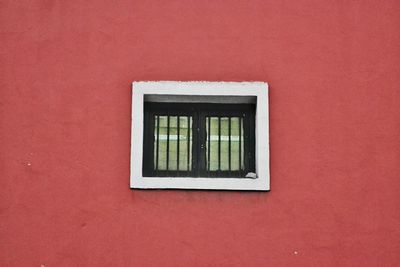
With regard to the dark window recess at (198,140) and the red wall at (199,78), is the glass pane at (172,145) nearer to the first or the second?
the dark window recess at (198,140)

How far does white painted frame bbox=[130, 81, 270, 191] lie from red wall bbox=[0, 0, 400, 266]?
3.3 inches

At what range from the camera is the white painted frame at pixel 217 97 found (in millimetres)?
6820

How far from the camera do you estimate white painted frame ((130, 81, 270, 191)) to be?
6820mm

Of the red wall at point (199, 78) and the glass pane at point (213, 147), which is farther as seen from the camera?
the glass pane at point (213, 147)

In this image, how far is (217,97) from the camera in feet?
23.3

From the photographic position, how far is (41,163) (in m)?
6.92

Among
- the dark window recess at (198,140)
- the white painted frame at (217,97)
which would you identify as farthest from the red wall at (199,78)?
the dark window recess at (198,140)

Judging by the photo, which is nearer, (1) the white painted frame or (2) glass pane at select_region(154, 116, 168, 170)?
(1) the white painted frame

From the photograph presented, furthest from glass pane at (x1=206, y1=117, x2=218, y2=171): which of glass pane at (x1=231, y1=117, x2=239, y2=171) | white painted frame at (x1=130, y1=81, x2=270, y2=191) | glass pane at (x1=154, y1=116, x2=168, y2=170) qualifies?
glass pane at (x1=154, y1=116, x2=168, y2=170)

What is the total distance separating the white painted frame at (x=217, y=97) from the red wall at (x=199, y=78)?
0.27 ft

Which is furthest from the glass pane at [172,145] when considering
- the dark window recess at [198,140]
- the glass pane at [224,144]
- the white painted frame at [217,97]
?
the glass pane at [224,144]

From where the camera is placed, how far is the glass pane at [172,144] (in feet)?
23.3

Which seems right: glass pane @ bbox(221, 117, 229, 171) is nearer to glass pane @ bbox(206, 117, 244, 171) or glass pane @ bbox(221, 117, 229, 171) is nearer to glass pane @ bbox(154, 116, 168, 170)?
glass pane @ bbox(206, 117, 244, 171)

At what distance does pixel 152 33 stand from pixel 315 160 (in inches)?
77.5
